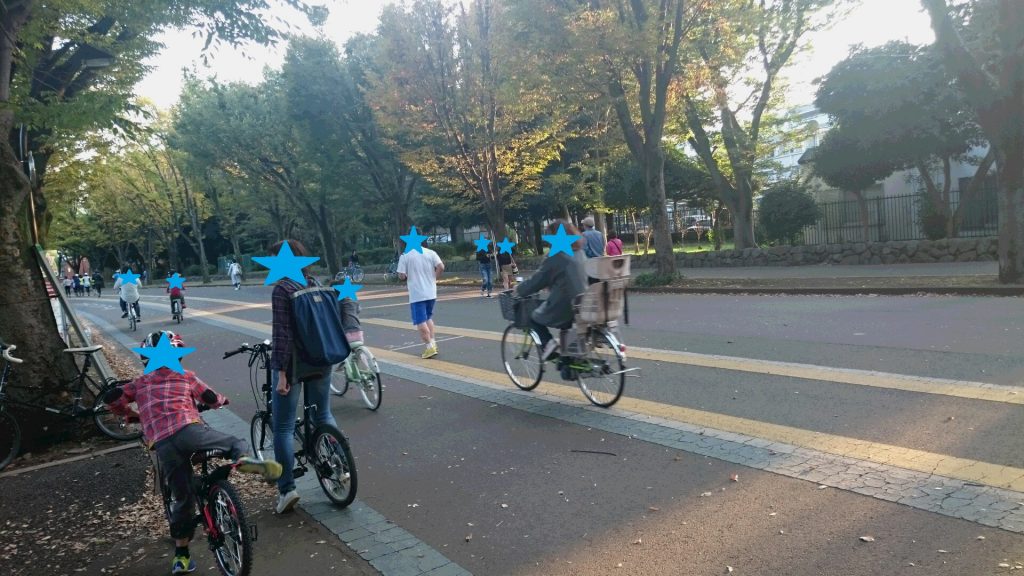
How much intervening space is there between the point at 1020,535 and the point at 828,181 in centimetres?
2362

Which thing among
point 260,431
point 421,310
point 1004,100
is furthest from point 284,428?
point 1004,100

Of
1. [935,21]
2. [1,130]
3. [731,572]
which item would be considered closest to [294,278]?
[731,572]

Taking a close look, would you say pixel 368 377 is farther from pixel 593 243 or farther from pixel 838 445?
pixel 593 243

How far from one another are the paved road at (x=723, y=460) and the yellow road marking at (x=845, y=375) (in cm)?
3

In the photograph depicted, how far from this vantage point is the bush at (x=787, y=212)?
24641 millimetres

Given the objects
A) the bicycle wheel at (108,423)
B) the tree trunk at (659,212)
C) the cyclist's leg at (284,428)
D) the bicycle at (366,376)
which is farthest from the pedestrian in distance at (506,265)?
the cyclist's leg at (284,428)

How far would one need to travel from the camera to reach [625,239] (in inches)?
1720

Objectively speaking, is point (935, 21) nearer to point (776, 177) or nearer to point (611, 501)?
point (611, 501)

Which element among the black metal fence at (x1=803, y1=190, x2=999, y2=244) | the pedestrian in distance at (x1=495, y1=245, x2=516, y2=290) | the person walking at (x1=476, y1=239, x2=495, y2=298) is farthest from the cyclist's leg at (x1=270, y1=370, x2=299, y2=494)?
the black metal fence at (x1=803, y1=190, x2=999, y2=244)

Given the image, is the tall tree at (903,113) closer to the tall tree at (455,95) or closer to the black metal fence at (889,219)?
the black metal fence at (889,219)

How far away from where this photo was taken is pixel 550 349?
22.6 feet

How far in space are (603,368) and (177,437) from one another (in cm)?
381

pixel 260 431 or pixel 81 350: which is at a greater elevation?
pixel 81 350

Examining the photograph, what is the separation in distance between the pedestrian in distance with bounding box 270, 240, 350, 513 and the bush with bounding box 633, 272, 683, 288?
1493 cm
